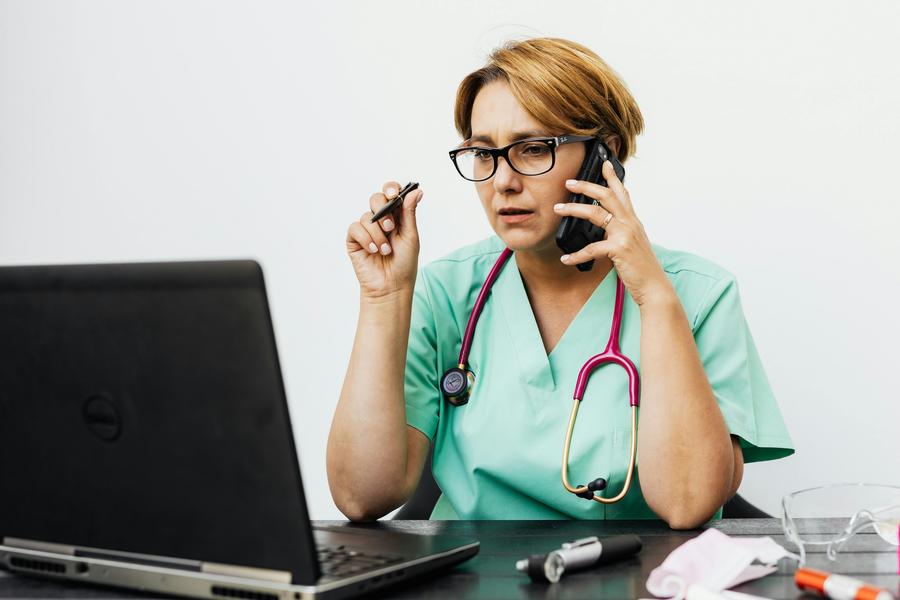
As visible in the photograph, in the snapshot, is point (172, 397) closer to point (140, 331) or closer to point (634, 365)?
→ point (140, 331)

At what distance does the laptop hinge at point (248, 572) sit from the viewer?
0.81m

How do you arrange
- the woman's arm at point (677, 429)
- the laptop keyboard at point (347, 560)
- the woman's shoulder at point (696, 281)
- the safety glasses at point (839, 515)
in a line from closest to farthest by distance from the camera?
the laptop keyboard at point (347, 560) < the safety glasses at point (839, 515) < the woman's arm at point (677, 429) < the woman's shoulder at point (696, 281)

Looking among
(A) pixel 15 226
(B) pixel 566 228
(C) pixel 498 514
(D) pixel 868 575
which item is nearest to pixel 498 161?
(B) pixel 566 228

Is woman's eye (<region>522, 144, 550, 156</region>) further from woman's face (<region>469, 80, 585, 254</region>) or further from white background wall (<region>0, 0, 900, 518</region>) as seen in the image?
white background wall (<region>0, 0, 900, 518</region>)

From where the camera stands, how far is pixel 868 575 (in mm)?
982

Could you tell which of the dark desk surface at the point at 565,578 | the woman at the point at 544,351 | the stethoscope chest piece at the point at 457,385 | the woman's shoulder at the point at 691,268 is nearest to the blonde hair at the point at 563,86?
the woman at the point at 544,351

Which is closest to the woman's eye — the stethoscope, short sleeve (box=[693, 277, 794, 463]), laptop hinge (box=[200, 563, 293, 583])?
the stethoscope

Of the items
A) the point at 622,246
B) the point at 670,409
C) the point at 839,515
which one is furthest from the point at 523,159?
the point at 839,515

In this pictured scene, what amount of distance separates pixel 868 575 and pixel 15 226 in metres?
2.47

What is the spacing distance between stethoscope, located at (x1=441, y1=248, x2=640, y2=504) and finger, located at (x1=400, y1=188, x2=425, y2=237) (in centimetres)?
21

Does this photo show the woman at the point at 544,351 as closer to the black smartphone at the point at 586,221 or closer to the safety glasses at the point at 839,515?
the black smartphone at the point at 586,221

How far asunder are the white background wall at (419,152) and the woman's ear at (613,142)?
0.30 meters

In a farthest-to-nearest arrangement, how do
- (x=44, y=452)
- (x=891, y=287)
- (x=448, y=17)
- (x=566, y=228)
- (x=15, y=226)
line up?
1. (x=15, y=226)
2. (x=448, y=17)
3. (x=891, y=287)
4. (x=566, y=228)
5. (x=44, y=452)

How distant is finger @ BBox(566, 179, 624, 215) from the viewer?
1.47 m
